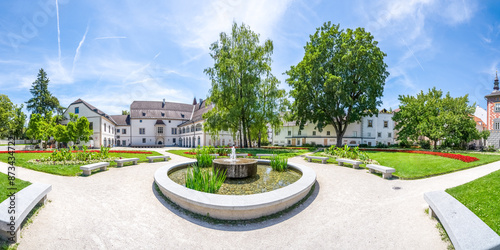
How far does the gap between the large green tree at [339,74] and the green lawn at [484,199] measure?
66.7ft

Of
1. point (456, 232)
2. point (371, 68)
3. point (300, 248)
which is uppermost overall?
point (371, 68)

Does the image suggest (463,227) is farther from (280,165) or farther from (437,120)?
(437,120)

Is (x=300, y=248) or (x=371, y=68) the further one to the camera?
(x=371, y=68)

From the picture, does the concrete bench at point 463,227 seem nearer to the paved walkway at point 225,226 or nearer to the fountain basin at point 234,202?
the paved walkway at point 225,226

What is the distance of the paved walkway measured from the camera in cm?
410

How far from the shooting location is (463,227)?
361cm

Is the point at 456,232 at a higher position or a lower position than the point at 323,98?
lower

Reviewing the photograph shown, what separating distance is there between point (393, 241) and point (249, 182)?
503 centimetres

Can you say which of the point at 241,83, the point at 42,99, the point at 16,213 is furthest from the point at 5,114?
the point at 16,213

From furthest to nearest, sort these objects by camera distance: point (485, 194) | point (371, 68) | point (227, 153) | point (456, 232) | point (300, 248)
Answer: point (371, 68), point (227, 153), point (485, 194), point (300, 248), point (456, 232)

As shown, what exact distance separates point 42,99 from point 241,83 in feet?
169

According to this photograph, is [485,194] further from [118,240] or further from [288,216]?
[118,240]

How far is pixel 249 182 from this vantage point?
8.35m

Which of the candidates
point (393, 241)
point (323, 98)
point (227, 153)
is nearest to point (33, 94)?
point (227, 153)
